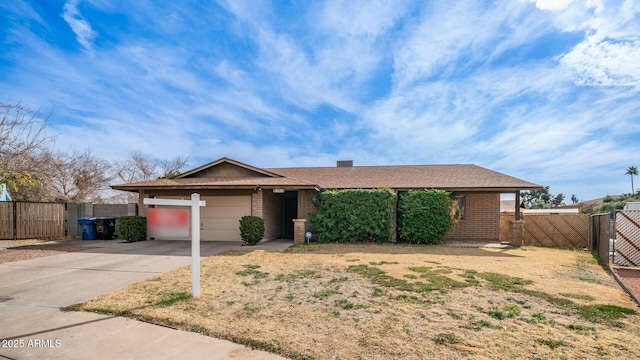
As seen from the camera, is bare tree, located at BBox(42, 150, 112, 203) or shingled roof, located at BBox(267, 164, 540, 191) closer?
shingled roof, located at BBox(267, 164, 540, 191)

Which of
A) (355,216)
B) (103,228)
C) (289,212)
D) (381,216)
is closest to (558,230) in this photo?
(381,216)

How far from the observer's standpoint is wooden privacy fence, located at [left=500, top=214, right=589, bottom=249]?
13828 millimetres

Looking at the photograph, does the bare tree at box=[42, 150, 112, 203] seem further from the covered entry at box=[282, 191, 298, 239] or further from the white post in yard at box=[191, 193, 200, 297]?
the white post in yard at box=[191, 193, 200, 297]

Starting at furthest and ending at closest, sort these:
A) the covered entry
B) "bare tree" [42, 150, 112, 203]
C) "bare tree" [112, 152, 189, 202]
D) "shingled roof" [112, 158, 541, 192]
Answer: "bare tree" [112, 152, 189, 202]
"bare tree" [42, 150, 112, 203]
the covered entry
"shingled roof" [112, 158, 541, 192]

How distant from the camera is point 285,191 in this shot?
15.1m

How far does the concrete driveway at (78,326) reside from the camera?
342cm

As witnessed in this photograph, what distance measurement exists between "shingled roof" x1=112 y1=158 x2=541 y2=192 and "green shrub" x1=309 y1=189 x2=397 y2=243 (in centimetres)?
123

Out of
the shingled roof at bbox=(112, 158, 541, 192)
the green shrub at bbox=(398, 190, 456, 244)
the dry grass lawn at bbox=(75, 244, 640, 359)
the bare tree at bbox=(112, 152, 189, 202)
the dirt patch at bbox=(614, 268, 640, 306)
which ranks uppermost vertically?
the bare tree at bbox=(112, 152, 189, 202)

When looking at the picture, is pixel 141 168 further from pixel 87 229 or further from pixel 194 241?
pixel 194 241

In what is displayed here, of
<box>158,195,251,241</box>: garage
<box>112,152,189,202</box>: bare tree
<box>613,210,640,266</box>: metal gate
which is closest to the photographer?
<box>613,210,640,266</box>: metal gate

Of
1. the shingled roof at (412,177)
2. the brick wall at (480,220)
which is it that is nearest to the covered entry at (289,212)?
the shingled roof at (412,177)

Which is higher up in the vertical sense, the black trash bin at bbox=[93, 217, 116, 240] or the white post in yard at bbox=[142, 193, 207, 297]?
the white post in yard at bbox=[142, 193, 207, 297]

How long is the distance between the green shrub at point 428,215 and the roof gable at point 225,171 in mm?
6429

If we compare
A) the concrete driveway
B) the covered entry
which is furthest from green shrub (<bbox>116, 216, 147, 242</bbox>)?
the covered entry
